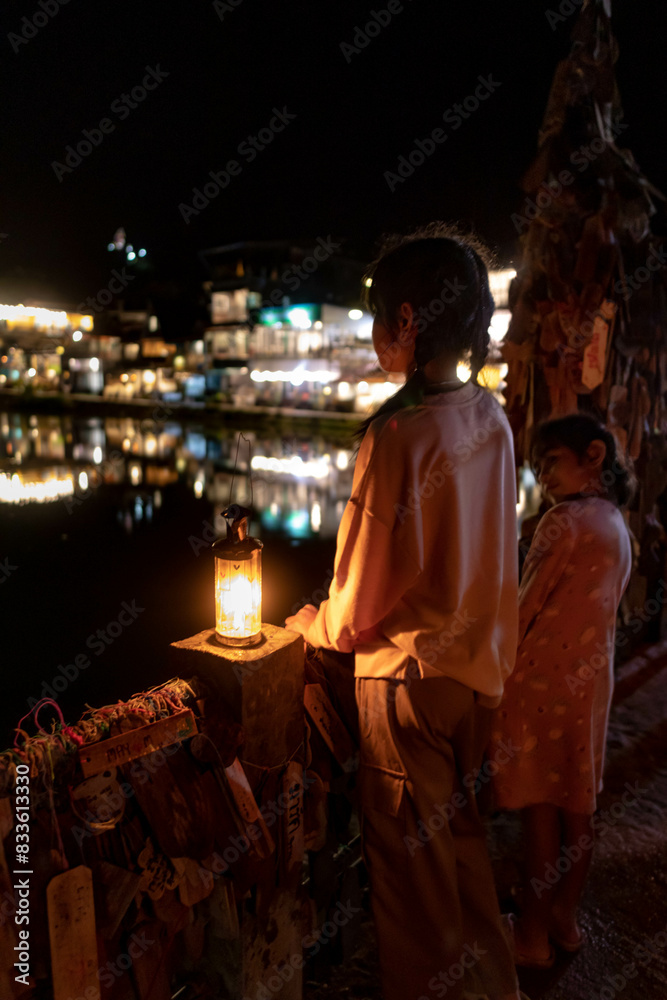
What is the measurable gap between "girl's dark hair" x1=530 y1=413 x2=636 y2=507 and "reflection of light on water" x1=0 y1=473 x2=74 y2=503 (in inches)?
599

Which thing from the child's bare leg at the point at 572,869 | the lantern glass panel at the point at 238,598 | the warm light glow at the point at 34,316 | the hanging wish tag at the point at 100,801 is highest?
the warm light glow at the point at 34,316

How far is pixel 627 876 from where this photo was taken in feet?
10.1

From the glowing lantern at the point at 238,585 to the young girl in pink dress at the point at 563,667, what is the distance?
1.08 metres

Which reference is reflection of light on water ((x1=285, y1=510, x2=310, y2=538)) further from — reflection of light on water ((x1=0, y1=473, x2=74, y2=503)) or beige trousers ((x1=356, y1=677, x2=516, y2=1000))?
beige trousers ((x1=356, y1=677, x2=516, y2=1000))

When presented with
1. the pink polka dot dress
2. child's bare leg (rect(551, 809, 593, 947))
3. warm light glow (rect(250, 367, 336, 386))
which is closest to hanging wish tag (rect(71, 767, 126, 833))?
the pink polka dot dress

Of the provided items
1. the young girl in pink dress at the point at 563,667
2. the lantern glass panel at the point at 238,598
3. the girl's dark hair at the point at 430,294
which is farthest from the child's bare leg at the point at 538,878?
the girl's dark hair at the point at 430,294

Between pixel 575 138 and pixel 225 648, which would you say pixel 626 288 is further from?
pixel 225 648

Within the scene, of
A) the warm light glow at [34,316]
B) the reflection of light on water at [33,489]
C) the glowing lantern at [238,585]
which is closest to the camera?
the glowing lantern at [238,585]

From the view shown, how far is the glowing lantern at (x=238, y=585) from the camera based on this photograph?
2098mm

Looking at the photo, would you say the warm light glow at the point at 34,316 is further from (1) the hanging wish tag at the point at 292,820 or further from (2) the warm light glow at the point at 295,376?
(1) the hanging wish tag at the point at 292,820

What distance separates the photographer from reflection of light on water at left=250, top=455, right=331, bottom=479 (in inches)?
738

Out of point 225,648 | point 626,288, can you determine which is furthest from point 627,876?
point 626,288

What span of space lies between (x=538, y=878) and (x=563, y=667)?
917 mm

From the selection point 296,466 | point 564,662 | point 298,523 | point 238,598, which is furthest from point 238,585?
point 296,466
